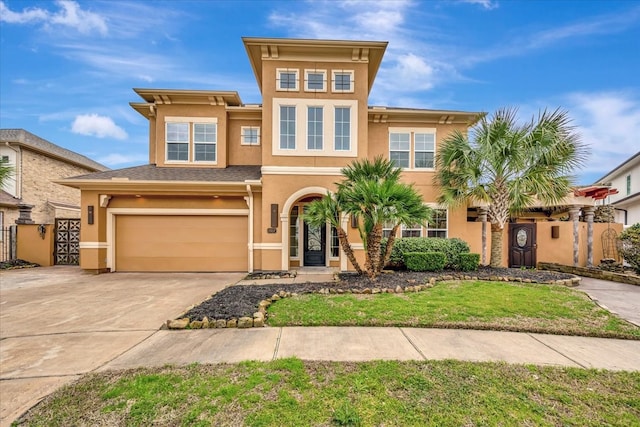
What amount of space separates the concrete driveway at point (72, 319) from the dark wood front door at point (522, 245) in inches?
444

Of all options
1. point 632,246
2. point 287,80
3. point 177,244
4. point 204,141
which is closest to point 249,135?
point 204,141

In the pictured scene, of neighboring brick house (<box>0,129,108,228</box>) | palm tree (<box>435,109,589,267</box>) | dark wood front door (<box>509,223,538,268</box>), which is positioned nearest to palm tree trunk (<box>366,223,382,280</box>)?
palm tree (<box>435,109,589,267</box>)

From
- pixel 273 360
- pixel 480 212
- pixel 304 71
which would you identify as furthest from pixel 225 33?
pixel 273 360

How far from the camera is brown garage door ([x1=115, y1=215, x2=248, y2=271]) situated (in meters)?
10.8

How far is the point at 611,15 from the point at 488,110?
8.24 meters

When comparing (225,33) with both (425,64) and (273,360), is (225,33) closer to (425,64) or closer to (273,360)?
(425,64)

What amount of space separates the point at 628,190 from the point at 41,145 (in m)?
36.6

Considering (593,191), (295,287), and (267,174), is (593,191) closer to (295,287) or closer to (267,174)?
(295,287)

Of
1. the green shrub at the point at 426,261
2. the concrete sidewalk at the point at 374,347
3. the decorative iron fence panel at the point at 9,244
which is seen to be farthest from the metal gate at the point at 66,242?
the green shrub at the point at 426,261

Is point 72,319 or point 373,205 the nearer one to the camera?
point 72,319

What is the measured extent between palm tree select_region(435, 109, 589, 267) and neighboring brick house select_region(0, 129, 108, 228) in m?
20.2

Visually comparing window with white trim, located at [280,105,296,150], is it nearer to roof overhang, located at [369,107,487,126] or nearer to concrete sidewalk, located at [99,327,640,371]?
roof overhang, located at [369,107,487,126]

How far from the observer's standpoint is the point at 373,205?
7.46 m

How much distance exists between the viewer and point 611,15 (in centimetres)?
1217
